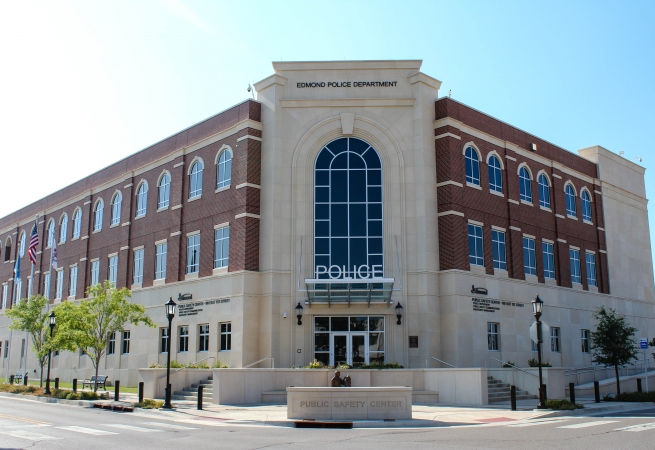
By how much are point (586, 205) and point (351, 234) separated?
21149mm

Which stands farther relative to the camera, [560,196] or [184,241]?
[560,196]

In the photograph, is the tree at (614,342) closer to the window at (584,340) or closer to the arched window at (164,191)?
the window at (584,340)

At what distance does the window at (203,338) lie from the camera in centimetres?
3538

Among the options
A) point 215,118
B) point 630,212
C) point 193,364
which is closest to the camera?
point 193,364

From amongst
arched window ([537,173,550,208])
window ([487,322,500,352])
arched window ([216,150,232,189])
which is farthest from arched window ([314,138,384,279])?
arched window ([537,173,550,208])

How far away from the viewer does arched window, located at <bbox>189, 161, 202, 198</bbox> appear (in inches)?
1517

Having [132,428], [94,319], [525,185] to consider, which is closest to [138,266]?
[94,319]

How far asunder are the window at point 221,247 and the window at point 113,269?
12.0 m

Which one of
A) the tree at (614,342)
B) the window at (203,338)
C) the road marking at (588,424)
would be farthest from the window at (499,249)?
the road marking at (588,424)

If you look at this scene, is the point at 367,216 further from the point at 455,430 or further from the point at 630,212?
the point at 630,212

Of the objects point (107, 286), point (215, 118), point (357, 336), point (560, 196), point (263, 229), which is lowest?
point (357, 336)

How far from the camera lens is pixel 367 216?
34125 mm

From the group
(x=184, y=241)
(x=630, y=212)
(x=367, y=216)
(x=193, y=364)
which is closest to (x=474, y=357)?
(x=367, y=216)

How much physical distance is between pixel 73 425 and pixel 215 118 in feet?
72.7
